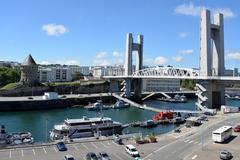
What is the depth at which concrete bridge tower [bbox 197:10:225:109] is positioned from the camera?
171 ft

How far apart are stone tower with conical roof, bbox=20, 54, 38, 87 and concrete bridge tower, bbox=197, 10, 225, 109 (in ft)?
127

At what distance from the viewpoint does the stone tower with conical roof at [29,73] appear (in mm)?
76000

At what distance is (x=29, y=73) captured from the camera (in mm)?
76312

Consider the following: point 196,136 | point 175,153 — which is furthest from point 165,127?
point 175,153

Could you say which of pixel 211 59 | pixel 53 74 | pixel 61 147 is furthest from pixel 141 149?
pixel 53 74

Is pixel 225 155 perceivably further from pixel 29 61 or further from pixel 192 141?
pixel 29 61

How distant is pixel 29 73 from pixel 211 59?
40642mm

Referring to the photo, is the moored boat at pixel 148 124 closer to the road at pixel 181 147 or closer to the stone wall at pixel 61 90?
the road at pixel 181 147

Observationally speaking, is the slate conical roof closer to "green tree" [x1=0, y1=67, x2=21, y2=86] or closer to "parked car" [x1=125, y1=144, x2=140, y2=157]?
"green tree" [x1=0, y1=67, x2=21, y2=86]

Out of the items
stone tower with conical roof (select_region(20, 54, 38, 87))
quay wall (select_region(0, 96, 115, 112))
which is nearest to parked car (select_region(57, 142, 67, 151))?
quay wall (select_region(0, 96, 115, 112))

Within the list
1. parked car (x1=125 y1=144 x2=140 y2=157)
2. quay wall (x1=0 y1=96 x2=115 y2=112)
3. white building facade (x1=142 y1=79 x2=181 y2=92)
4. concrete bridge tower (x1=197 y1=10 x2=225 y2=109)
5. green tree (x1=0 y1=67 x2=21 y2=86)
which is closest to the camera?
parked car (x1=125 y1=144 x2=140 y2=157)

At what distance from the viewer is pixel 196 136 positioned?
1093 inches

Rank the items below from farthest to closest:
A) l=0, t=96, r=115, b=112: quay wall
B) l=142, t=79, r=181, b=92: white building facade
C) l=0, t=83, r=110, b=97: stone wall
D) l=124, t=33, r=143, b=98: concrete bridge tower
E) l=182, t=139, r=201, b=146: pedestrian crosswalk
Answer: l=142, t=79, r=181, b=92: white building facade
l=124, t=33, r=143, b=98: concrete bridge tower
l=0, t=83, r=110, b=97: stone wall
l=0, t=96, r=115, b=112: quay wall
l=182, t=139, r=201, b=146: pedestrian crosswalk

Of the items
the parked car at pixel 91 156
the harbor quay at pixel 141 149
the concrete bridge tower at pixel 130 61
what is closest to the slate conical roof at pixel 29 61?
the concrete bridge tower at pixel 130 61
